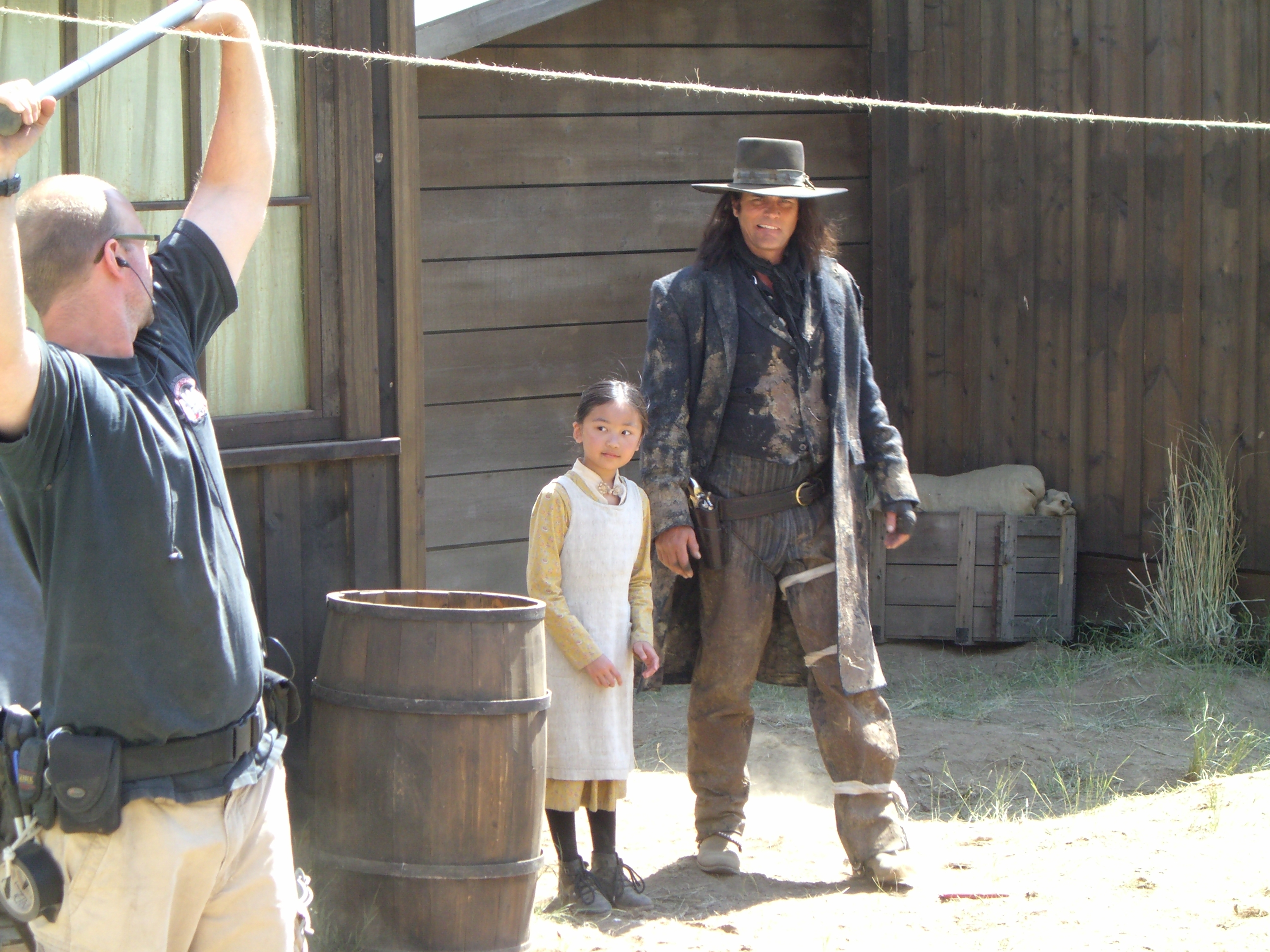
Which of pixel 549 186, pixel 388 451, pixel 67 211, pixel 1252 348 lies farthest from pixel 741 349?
pixel 1252 348

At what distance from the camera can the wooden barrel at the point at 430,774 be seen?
3.06 meters

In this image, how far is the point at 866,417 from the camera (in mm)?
4121

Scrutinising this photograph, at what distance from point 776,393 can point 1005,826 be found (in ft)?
5.22

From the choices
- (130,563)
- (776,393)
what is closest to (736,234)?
(776,393)

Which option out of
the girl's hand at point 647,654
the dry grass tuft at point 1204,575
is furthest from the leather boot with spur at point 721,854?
the dry grass tuft at point 1204,575

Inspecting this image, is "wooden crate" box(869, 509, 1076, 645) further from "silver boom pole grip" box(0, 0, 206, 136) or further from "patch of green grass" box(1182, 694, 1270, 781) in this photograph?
"silver boom pole grip" box(0, 0, 206, 136)

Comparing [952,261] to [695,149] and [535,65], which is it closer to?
[695,149]

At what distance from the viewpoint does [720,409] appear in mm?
3922

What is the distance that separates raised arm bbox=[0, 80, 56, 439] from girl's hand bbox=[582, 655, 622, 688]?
6.16 ft

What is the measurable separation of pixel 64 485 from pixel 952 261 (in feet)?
19.1

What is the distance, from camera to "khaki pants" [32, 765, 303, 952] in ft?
6.92

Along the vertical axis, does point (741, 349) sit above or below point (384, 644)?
above

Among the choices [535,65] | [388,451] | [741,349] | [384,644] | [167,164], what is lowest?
[384,644]

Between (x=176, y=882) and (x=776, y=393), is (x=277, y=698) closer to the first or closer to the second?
A: (x=176, y=882)
